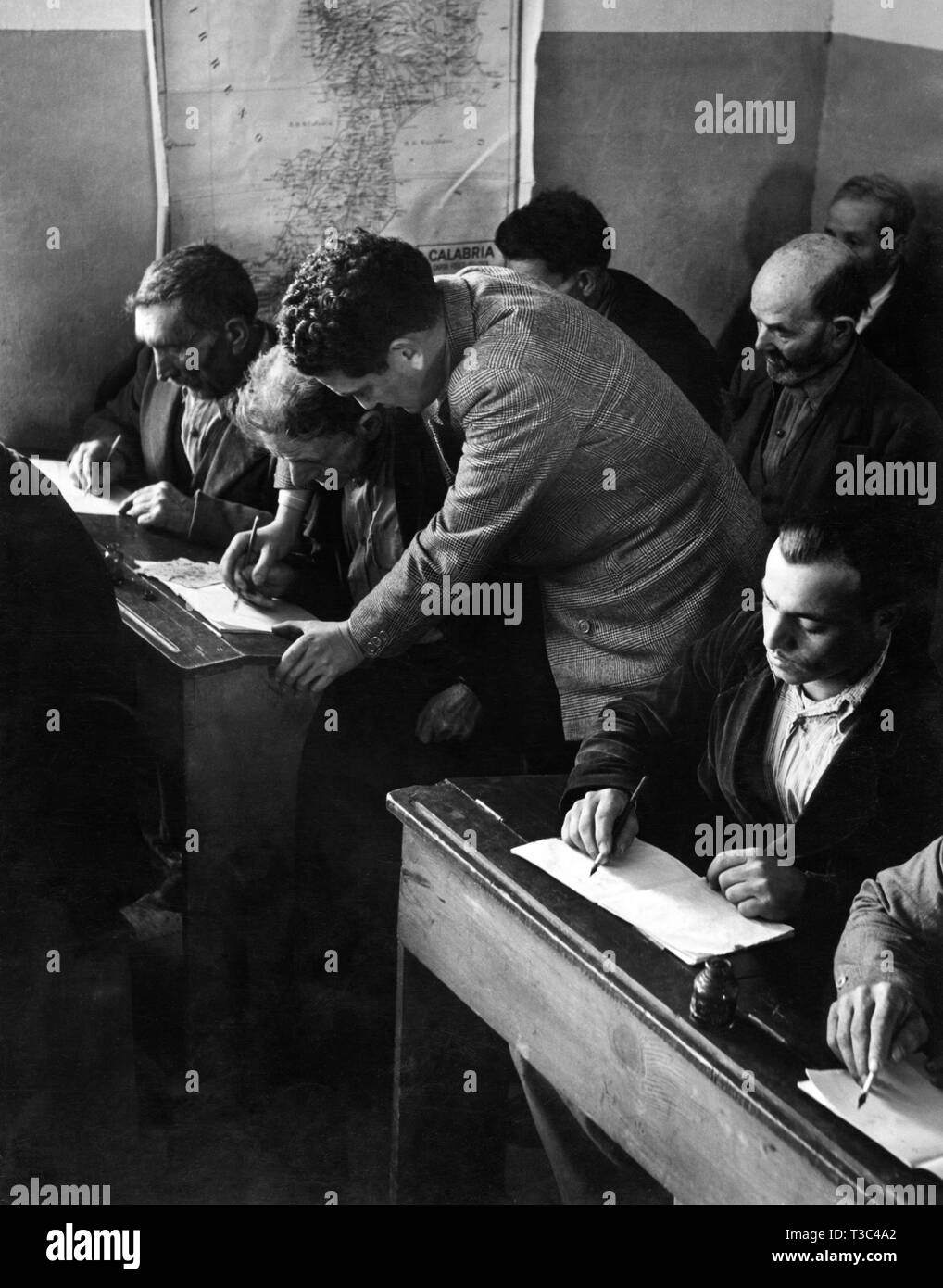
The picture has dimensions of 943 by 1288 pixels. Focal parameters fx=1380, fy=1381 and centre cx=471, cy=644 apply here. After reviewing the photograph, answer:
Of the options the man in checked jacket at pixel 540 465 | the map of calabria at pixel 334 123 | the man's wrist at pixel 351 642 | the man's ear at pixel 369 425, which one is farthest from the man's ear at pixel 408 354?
the map of calabria at pixel 334 123

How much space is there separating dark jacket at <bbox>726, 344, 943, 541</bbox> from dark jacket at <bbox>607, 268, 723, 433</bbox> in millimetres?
81

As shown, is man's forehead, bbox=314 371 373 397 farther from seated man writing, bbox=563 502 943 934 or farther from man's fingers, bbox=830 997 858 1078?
man's fingers, bbox=830 997 858 1078

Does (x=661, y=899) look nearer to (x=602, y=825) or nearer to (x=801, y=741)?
(x=602, y=825)

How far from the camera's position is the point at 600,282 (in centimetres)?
336

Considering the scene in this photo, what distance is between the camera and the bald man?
2.96 m

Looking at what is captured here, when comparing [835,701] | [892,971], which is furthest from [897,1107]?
[835,701]

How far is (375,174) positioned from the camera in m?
3.04

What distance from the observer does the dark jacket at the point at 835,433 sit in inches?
113

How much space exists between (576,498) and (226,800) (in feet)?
3.26

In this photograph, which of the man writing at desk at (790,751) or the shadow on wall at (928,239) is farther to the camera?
the shadow on wall at (928,239)

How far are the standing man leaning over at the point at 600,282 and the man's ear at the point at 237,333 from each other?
628 millimetres

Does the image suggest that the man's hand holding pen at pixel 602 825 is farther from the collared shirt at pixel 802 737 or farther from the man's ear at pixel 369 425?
the man's ear at pixel 369 425

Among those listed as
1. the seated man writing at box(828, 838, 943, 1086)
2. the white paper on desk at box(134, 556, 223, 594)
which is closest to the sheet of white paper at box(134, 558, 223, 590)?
the white paper on desk at box(134, 556, 223, 594)
